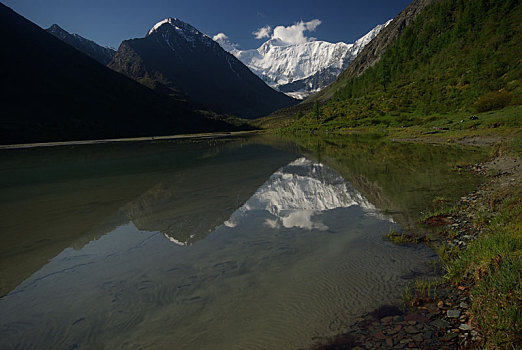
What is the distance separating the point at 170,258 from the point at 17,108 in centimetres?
19731

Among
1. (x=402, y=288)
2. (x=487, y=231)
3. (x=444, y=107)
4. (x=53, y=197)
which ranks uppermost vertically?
(x=444, y=107)

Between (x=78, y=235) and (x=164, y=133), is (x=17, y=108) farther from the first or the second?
(x=78, y=235)

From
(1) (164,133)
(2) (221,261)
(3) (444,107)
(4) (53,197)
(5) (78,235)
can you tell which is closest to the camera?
(2) (221,261)

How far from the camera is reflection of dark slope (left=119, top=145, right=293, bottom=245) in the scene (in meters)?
11.9

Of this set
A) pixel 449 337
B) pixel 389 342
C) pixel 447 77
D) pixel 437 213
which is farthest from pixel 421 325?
pixel 447 77

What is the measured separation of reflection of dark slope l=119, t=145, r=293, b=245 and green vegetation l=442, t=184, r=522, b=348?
886cm

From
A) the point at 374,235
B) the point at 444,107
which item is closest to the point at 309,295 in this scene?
the point at 374,235

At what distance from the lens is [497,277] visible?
16.9ft

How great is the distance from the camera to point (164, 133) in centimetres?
18300

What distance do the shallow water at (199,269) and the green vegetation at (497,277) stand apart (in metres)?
1.21

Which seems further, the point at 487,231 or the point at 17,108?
the point at 17,108

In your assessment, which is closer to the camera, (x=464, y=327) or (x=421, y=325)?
(x=464, y=327)

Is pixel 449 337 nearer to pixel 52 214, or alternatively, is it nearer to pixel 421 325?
pixel 421 325

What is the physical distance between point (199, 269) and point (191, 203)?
784cm
